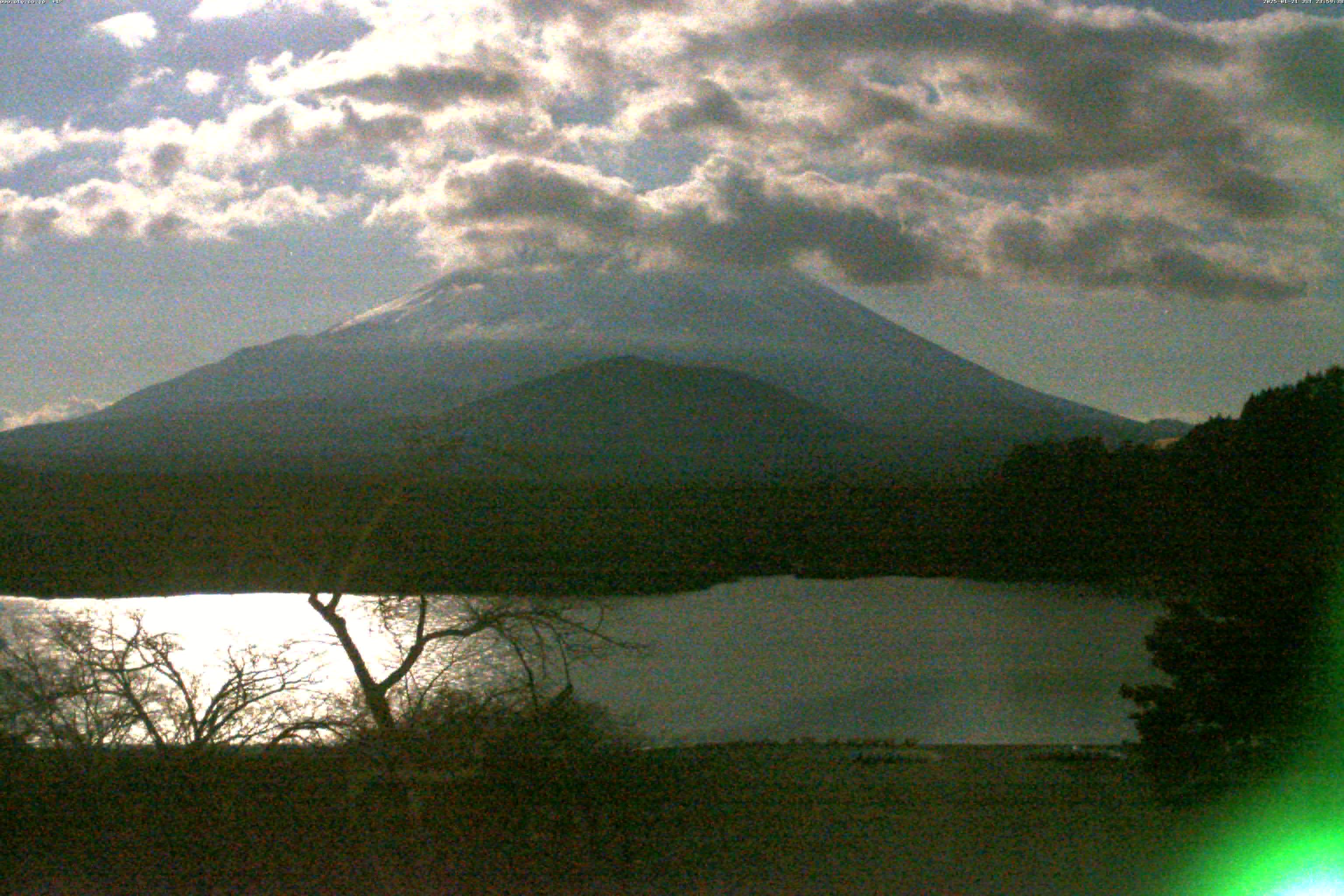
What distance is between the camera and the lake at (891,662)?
10.8 metres

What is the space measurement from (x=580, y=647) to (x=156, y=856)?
94.8 inches

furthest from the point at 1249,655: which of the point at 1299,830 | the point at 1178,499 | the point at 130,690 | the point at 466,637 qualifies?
the point at 130,690

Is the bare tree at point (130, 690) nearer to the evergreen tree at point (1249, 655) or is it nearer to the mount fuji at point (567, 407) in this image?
the mount fuji at point (567, 407)

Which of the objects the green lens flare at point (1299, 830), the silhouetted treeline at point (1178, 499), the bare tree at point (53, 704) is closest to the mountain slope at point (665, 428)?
the silhouetted treeline at point (1178, 499)

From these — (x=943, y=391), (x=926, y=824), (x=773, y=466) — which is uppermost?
(x=943, y=391)

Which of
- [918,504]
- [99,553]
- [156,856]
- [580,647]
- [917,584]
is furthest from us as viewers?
[917,584]

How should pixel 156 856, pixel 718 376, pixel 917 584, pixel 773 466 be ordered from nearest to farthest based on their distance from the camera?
pixel 156 856
pixel 773 466
pixel 917 584
pixel 718 376

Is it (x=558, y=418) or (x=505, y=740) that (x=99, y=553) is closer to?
(x=505, y=740)

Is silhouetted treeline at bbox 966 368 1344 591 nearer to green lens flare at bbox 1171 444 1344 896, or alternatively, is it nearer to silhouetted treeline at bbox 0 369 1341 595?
silhouetted treeline at bbox 0 369 1341 595

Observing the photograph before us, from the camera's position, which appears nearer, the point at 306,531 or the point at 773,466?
the point at 306,531

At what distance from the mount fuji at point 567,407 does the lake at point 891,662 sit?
67.7 inches

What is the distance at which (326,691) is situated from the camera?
6281mm

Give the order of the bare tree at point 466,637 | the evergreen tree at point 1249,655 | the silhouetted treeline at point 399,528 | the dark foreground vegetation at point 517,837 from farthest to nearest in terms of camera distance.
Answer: the silhouetted treeline at point 399,528 < the evergreen tree at point 1249,655 < the bare tree at point 466,637 < the dark foreground vegetation at point 517,837

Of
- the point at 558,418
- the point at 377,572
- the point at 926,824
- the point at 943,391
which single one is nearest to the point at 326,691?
the point at 377,572
